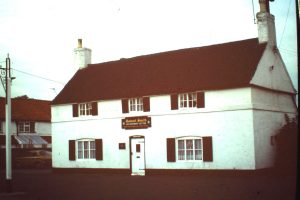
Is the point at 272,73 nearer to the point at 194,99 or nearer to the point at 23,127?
the point at 194,99

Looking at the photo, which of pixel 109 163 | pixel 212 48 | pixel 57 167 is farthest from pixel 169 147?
pixel 57 167

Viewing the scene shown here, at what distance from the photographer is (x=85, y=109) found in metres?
29.7

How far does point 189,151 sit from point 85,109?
29.4 ft

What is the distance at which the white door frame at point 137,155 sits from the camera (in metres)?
26.6

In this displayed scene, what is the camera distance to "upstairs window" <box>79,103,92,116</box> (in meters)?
29.4

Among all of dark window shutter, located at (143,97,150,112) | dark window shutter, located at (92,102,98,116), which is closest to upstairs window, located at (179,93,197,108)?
dark window shutter, located at (143,97,150,112)

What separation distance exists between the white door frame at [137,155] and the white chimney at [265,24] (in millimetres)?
9878

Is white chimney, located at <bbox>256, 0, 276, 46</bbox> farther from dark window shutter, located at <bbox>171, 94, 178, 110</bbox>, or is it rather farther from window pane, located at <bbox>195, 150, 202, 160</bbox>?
window pane, located at <bbox>195, 150, 202, 160</bbox>

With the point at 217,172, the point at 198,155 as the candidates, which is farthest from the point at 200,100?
the point at 217,172

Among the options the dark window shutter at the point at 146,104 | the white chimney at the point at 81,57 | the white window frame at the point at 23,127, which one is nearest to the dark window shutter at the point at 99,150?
the dark window shutter at the point at 146,104

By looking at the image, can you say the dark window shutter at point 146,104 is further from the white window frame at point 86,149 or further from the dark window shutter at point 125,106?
the white window frame at point 86,149

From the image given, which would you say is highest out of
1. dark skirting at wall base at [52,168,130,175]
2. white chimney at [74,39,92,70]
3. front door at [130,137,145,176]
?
white chimney at [74,39,92,70]

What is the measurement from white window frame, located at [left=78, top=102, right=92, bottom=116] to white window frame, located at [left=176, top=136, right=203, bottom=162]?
24.9 feet

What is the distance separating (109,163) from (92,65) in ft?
30.9
